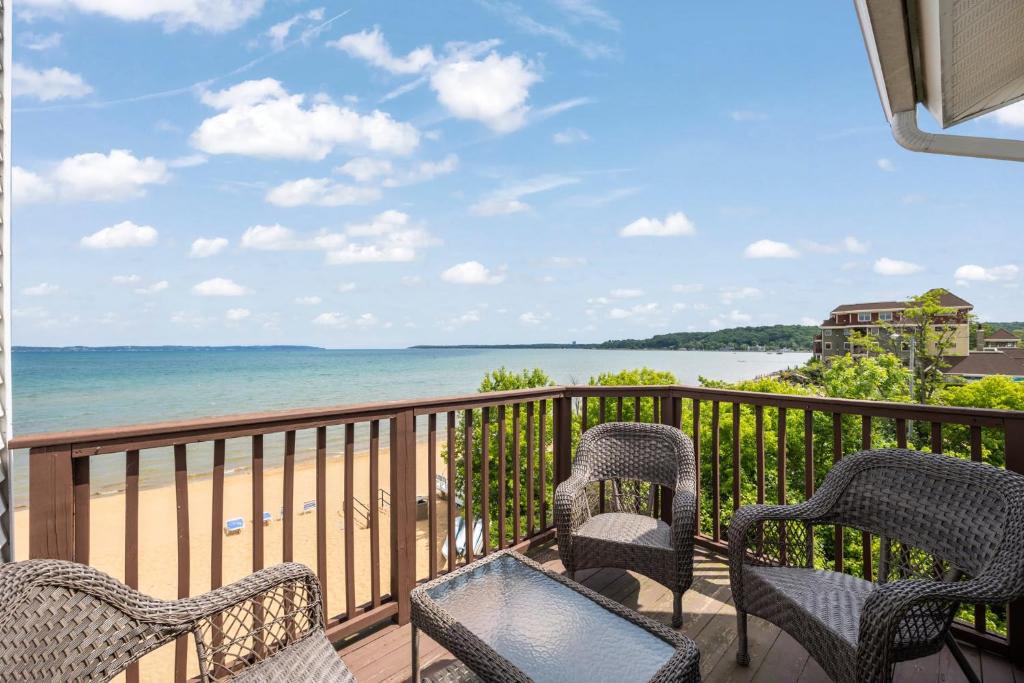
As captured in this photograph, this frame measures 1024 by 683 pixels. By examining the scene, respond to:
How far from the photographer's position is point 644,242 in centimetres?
3038

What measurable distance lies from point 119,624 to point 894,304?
91.9ft

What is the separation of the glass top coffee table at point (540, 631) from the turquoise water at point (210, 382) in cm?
1335

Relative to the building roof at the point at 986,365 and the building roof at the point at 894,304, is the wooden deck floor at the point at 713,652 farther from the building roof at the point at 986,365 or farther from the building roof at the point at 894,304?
the building roof at the point at 894,304

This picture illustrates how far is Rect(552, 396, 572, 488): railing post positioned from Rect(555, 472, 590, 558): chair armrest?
0.62 meters

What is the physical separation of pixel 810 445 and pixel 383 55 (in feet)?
52.6

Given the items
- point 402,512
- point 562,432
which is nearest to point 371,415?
point 402,512

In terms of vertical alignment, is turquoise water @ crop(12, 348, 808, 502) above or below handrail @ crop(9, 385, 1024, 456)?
below

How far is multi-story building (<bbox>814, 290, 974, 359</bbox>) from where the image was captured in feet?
54.3

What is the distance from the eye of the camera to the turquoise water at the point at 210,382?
2123 centimetres

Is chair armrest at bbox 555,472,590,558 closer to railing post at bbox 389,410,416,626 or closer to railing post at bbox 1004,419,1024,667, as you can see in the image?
railing post at bbox 389,410,416,626

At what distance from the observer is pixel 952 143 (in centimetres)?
271

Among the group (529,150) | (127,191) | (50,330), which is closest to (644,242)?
(529,150)

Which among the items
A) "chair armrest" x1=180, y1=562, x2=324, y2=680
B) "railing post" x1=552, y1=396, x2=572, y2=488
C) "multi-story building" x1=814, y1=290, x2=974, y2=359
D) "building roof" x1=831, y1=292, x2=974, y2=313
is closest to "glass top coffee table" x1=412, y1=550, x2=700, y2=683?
"chair armrest" x1=180, y1=562, x2=324, y2=680

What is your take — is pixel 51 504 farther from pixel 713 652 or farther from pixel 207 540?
pixel 207 540
